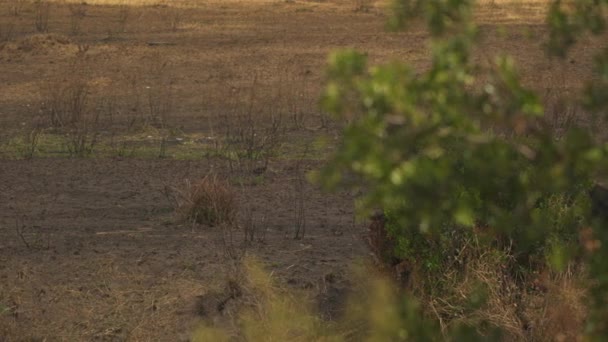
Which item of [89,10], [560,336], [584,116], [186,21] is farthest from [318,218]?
[89,10]

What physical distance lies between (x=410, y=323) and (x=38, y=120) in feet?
30.7

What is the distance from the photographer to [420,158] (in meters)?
2.22

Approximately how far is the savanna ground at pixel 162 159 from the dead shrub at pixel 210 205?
0.09 m

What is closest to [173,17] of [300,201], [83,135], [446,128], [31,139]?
[31,139]

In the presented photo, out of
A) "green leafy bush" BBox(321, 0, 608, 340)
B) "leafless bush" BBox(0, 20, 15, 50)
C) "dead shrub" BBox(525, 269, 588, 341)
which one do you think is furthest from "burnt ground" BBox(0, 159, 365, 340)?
"leafless bush" BBox(0, 20, 15, 50)

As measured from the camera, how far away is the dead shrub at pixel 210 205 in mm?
7227

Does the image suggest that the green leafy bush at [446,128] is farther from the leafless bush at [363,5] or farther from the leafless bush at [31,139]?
the leafless bush at [363,5]

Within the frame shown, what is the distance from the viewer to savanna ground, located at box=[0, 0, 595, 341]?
6.02m

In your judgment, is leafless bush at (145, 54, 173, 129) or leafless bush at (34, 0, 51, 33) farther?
leafless bush at (34, 0, 51, 33)

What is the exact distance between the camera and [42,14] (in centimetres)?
2167

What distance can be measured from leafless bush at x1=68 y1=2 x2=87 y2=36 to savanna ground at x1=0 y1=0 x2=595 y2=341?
9 centimetres

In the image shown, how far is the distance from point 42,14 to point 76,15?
620 mm

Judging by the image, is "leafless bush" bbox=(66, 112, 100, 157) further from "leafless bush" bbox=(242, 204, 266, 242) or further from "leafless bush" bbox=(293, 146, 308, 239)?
"leafless bush" bbox=(242, 204, 266, 242)

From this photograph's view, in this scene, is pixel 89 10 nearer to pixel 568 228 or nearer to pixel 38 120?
pixel 38 120
